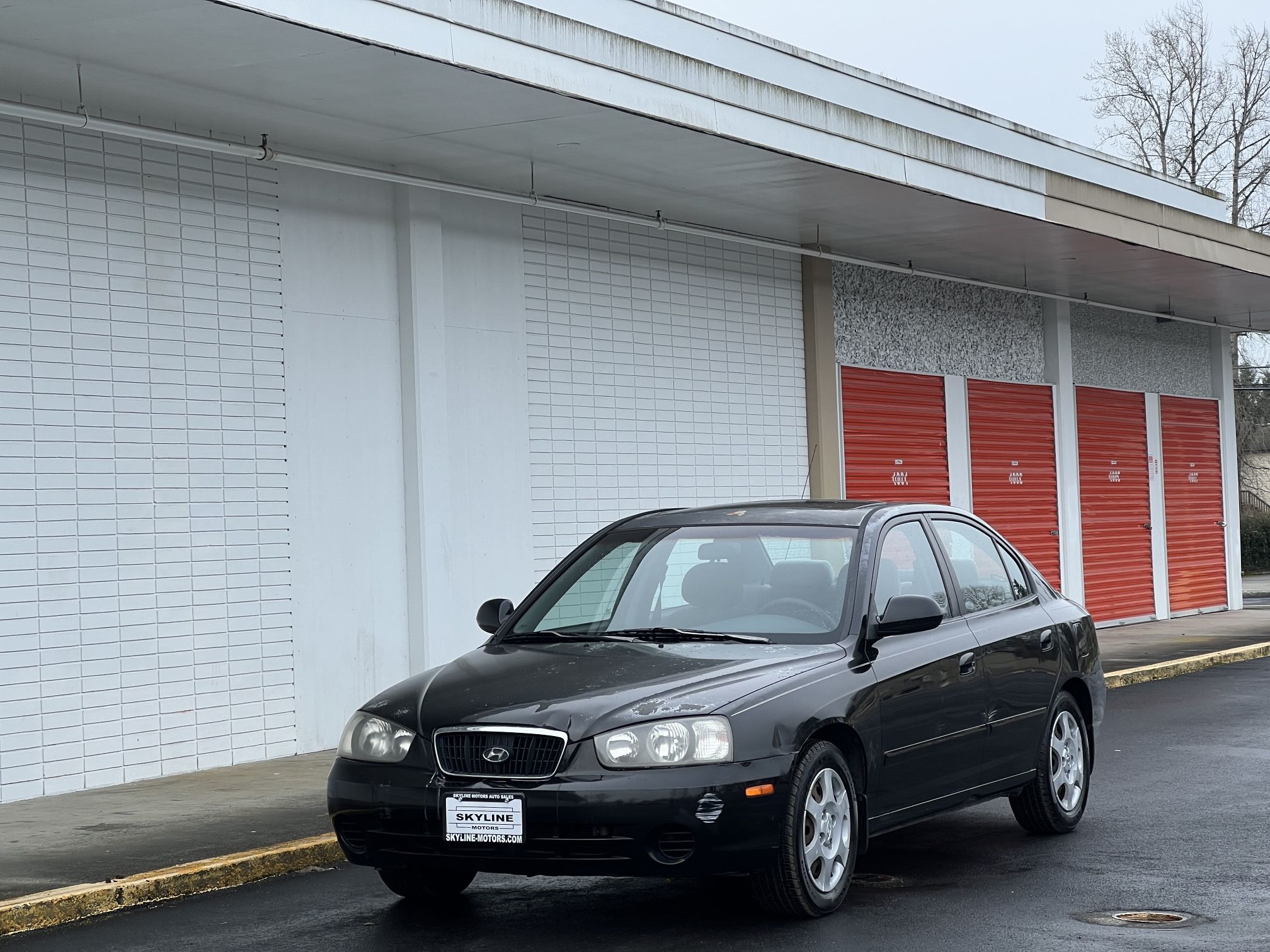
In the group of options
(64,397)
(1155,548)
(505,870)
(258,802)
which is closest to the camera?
(505,870)

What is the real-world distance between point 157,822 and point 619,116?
5213mm

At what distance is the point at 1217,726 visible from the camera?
484 inches

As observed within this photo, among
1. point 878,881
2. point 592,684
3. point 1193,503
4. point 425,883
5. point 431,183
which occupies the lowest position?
point 878,881

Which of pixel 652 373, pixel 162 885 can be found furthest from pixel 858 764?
pixel 652 373

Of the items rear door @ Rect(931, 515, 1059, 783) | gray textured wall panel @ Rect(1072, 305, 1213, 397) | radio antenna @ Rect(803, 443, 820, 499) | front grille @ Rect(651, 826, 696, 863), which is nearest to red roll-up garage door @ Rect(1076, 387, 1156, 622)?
gray textured wall panel @ Rect(1072, 305, 1213, 397)

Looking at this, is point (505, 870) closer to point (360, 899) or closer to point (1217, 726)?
point (360, 899)

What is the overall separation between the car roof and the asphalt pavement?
5.07 ft

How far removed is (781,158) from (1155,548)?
12832 millimetres

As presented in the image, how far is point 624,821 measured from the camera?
5941 mm

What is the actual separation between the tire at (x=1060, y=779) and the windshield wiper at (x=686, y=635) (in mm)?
1961

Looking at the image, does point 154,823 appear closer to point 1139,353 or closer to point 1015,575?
point 1015,575

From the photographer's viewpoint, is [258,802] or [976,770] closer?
[976,770]

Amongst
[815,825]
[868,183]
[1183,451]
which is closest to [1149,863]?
[815,825]

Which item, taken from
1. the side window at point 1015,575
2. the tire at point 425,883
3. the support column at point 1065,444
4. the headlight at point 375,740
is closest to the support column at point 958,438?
the support column at point 1065,444
